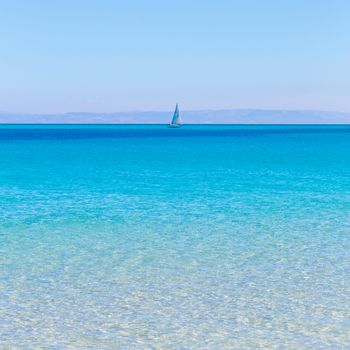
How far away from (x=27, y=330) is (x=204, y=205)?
1518cm

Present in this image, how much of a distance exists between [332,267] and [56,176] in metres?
27.3

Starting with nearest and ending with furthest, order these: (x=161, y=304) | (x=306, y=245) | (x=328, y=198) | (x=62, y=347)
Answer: (x=62, y=347) < (x=161, y=304) < (x=306, y=245) < (x=328, y=198)

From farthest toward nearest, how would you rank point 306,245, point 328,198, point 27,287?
point 328,198 → point 306,245 → point 27,287

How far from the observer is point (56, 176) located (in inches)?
1533

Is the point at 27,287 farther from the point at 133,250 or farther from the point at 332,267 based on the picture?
the point at 332,267

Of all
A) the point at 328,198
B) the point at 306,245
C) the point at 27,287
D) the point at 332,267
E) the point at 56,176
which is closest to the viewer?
the point at 27,287

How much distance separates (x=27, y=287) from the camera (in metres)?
11.7

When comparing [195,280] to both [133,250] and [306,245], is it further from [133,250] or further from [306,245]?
[306,245]

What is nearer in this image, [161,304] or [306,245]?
[161,304]

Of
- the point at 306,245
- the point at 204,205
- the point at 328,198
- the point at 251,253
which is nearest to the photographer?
the point at 251,253

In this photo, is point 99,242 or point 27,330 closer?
point 27,330

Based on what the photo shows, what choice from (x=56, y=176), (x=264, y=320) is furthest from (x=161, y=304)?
(x=56, y=176)

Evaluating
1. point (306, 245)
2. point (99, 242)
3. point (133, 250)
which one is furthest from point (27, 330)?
point (306, 245)

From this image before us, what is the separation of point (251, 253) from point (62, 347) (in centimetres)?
697
